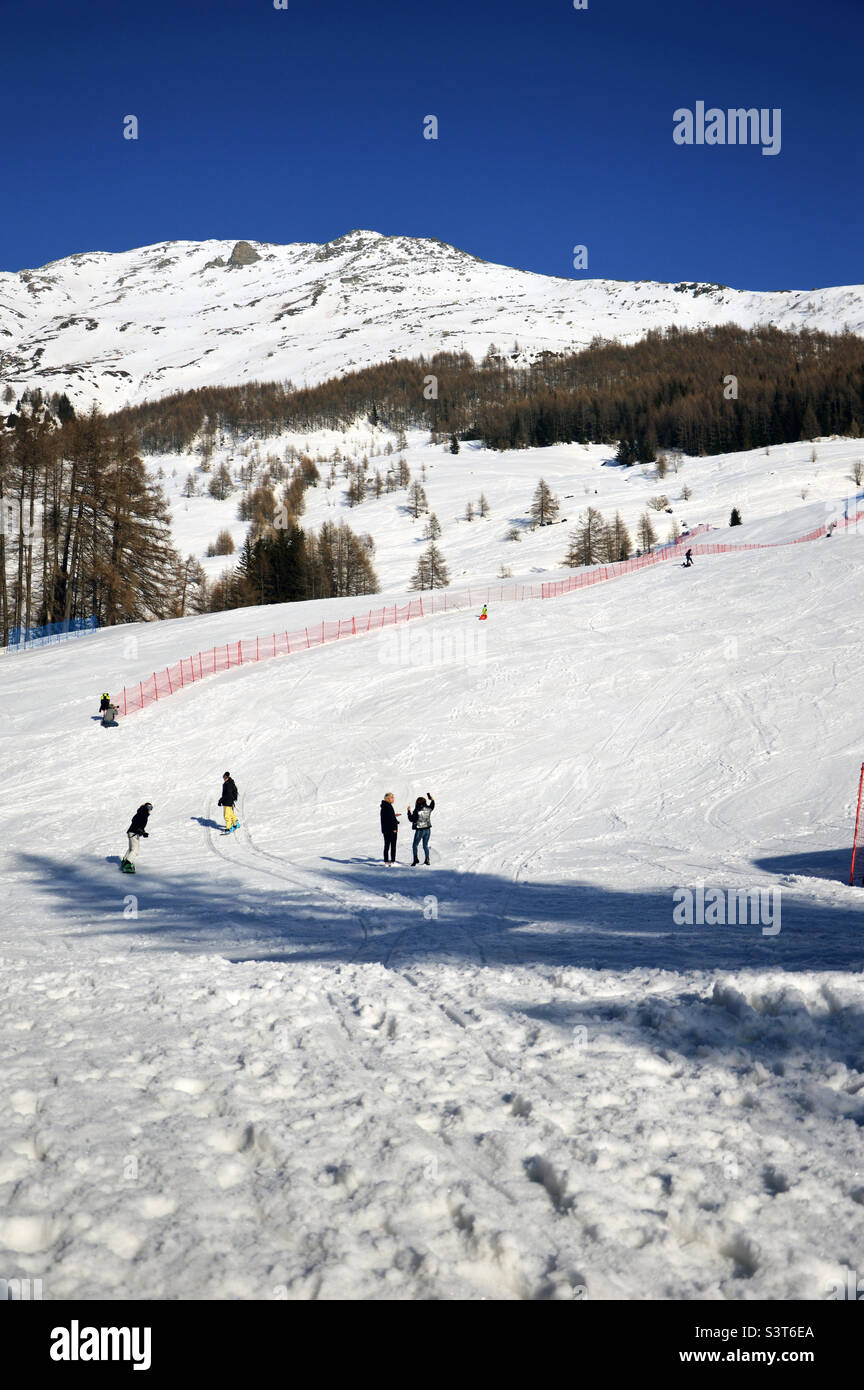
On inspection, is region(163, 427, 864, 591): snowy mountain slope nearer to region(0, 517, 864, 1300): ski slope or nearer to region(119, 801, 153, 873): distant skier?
region(0, 517, 864, 1300): ski slope

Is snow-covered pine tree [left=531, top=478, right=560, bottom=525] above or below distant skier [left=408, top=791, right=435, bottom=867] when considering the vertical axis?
above

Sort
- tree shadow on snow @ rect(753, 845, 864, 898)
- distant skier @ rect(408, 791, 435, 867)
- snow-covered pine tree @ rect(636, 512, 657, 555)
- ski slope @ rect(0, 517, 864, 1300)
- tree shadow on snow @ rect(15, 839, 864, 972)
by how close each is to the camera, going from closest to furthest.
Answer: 1. ski slope @ rect(0, 517, 864, 1300)
2. tree shadow on snow @ rect(15, 839, 864, 972)
3. tree shadow on snow @ rect(753, 845, 864, 898)
4. distant skier @ rect(408, 791, 435, 867)
5. snow-covered pine tree @ rect(636, 512, 657, 555)

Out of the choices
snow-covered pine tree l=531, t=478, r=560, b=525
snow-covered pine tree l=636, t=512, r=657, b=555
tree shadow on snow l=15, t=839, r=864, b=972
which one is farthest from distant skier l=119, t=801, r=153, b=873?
snow-covered pine tree l=531, t=478, r=560, b=525

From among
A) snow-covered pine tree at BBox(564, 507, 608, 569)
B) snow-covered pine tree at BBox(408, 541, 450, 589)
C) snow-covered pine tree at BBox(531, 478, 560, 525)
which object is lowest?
snow-covered pine tree at BBox(408, 541, 450, 589)

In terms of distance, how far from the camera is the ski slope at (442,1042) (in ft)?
12.1

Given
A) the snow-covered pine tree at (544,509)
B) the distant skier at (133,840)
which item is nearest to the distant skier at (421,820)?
the distant skier at (133,840)

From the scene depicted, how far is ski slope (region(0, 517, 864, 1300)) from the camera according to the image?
3.69 m


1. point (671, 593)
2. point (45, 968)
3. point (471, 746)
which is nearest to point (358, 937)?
point (45, 968)

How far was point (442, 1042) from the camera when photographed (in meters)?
5.97

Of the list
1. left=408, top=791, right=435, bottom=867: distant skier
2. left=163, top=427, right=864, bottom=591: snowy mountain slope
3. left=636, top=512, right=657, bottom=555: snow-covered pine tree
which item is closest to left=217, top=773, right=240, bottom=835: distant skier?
left=408, top=791, right=435, bottom=867: distant skier

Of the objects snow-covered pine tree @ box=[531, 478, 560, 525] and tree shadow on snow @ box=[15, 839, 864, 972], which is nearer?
tree shadow on snow @ box=[15, 839, 864, 972]

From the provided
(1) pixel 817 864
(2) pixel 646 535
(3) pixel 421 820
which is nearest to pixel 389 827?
(3) pixel 421 820

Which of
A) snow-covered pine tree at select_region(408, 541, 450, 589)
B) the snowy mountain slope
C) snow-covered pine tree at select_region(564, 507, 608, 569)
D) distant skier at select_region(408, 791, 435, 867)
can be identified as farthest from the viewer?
the snowy mountain slope

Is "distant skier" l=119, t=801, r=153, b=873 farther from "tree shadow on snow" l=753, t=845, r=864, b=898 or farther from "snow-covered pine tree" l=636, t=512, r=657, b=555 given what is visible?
"snow-covered pine tree" l=636, t=512, r=657, b=555
